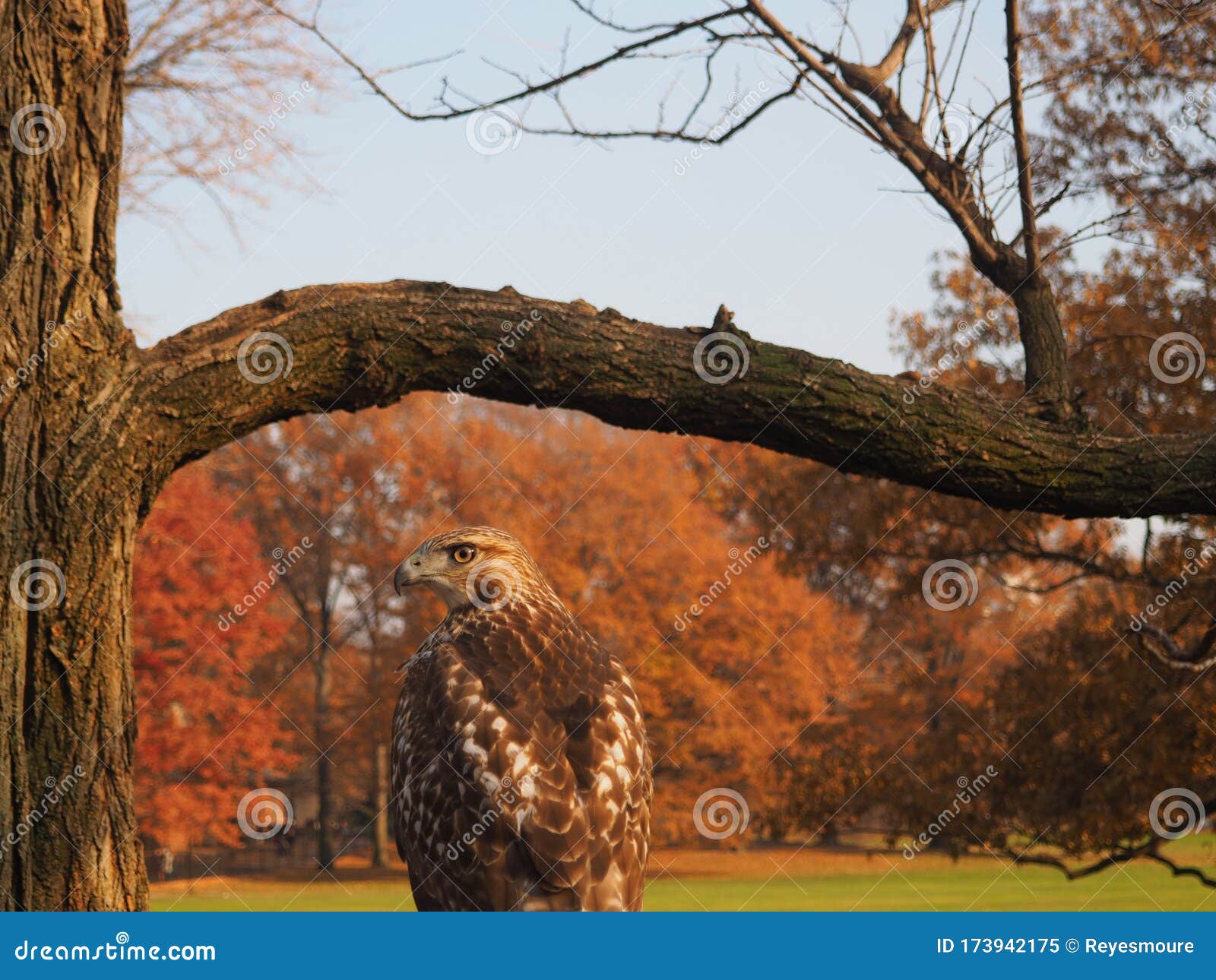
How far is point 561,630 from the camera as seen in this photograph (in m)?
4.14

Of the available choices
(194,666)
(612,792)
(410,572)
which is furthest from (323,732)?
(612,792)

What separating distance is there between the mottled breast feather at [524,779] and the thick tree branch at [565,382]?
116 centimetres

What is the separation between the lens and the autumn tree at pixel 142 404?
4227 millimetres

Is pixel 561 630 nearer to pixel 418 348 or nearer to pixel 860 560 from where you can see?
pixel 418 348

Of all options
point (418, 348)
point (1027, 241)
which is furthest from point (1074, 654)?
point (418, 348)

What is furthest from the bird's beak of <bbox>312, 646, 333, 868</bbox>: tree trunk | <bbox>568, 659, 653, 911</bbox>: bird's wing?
<bbox>312, 646, 333, 868</bbox>: tree trunk

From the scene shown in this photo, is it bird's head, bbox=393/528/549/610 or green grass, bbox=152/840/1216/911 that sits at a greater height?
bird's head, bbox=393/528/549/610

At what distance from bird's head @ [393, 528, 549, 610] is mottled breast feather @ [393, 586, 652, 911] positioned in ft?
0.97

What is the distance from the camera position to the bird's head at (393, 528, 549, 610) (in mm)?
4320

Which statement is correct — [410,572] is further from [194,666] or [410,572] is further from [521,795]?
[194,666]

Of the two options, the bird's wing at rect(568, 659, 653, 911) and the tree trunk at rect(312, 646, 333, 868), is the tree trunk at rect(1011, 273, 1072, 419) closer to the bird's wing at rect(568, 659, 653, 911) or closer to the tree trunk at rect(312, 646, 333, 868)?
the bird's wing at rect(568, 659, 653, 911)

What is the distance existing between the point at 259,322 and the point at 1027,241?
3479 mm

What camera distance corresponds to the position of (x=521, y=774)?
146 inches

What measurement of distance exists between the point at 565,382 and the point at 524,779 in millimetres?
1622
